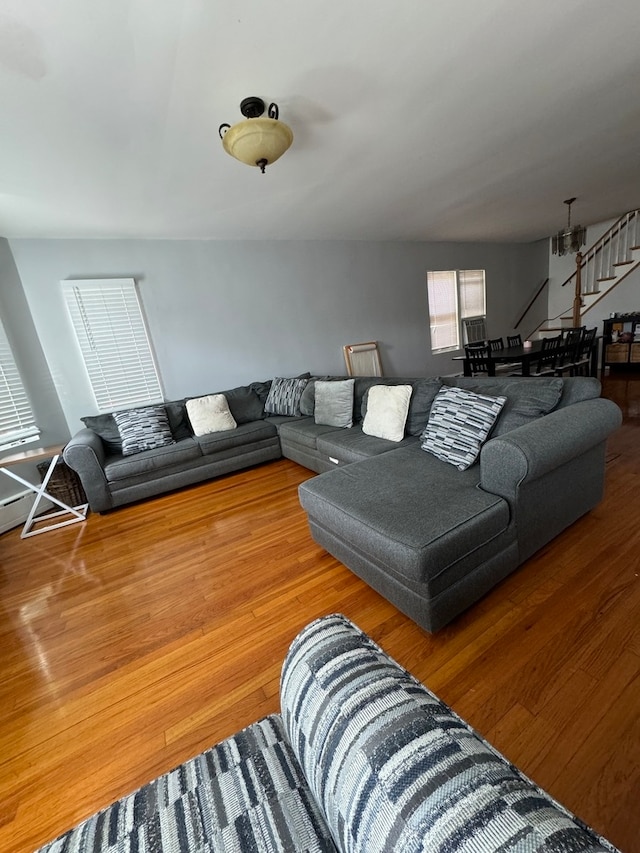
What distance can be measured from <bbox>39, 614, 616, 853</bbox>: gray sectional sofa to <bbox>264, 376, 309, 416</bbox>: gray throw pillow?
3.19m

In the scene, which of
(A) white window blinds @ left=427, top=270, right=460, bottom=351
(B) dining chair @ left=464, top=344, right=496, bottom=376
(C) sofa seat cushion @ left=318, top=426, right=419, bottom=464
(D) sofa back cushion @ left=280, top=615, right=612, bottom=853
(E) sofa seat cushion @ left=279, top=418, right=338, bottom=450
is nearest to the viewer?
(D) sofa back cushion @ left=280, top=615, right=612, bottom=853

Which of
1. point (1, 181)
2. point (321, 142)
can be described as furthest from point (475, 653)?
point (1, 181)

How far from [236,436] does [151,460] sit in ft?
2.67

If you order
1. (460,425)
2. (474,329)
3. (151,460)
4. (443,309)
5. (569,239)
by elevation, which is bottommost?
(151,460)

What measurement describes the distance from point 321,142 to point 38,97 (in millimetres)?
1500

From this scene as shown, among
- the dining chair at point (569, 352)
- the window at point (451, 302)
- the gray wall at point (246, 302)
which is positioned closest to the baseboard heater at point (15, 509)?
the gray wall at point (246, 302)

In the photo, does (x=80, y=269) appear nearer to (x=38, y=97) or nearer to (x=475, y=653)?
(x=38, y=97)

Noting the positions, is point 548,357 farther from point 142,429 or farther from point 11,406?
point 11,406

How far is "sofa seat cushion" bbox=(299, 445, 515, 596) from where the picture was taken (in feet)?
4.51

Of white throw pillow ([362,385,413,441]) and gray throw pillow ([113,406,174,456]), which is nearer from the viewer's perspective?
white throw pillow ([362,385,413,441])

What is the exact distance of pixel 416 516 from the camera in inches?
59.9

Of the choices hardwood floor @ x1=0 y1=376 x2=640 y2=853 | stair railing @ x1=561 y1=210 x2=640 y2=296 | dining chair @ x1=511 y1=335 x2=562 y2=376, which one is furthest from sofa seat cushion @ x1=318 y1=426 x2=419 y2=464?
stair railing @ x1=561 y1=210 x2=640 y2=296

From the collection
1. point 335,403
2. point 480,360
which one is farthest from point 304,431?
point 480,360

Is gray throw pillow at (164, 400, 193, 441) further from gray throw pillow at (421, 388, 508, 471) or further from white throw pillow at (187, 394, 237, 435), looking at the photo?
gray throw pillow at (421, 388, 508, 471)
